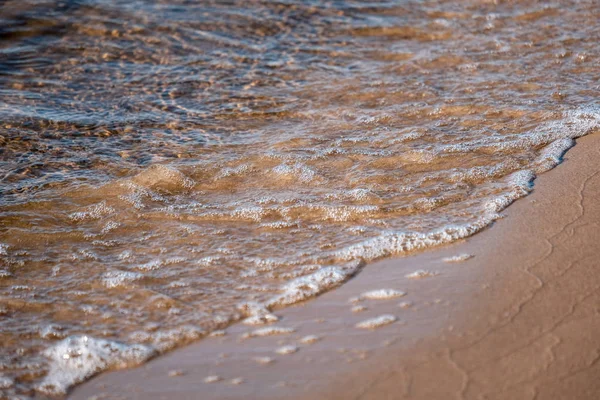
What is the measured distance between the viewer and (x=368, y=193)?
4.34 m

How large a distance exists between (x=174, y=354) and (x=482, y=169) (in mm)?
2505

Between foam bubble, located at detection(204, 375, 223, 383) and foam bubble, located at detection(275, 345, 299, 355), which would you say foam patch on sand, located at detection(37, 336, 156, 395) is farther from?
foam bubble, located at detection(275, 345, 299, 355)

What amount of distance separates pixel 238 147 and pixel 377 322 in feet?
Result: 8.51

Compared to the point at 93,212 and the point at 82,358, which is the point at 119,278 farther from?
the point at 93,212

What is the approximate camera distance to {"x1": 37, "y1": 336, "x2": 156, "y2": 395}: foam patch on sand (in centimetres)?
280

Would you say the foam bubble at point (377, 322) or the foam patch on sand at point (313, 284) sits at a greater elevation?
the foam bubble at point (377, 322)

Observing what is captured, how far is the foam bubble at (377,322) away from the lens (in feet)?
9.78

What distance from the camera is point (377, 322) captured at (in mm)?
3000

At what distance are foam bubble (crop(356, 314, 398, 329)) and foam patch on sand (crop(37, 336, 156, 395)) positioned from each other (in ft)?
2.93

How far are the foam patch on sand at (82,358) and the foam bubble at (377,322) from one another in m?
0.89

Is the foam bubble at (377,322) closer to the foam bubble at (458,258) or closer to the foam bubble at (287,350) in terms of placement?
the foam bubble at (287,350)

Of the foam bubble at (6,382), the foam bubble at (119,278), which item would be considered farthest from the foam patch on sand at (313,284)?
the foam bubble at (6,382)

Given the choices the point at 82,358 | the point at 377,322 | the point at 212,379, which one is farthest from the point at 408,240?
the point at 82,358

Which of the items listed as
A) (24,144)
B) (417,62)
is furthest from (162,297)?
(417,62)
